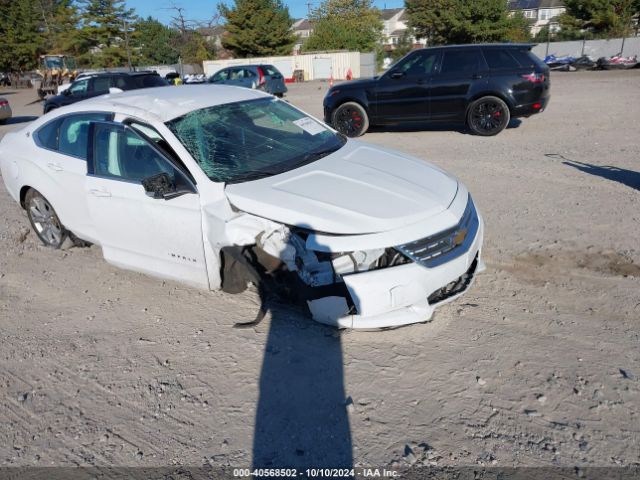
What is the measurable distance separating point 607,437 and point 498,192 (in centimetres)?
422

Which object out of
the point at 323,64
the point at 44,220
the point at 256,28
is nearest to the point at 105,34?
the point at 256,28

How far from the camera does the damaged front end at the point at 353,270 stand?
3.02m

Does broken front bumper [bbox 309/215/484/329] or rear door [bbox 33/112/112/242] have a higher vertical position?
rear door [bbox 33/112/112/242]

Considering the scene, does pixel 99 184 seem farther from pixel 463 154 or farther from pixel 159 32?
pixel 159 32

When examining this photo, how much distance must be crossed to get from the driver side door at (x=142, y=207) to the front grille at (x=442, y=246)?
59.2 inches

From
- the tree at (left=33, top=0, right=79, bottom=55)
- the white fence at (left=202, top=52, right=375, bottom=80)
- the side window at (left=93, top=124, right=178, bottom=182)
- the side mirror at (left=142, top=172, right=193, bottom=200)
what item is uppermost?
the tree at (left=33, top=0, right=79, bottom=55)

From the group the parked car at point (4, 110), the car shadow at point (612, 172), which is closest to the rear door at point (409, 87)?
the car shadow at point (612, 172)

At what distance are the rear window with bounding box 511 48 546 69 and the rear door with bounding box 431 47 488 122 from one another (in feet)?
2.17

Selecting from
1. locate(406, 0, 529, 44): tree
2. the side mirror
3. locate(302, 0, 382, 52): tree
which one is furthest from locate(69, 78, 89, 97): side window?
locate(302, 0, 382, 52): tree

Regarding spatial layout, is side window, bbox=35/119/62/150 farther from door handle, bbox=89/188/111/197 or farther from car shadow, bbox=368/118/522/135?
car shadow, bbox=368/118/522/135

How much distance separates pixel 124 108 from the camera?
3.97 metres

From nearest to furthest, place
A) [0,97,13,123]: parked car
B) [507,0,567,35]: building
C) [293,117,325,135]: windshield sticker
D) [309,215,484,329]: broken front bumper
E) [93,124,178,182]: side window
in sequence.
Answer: [309,215,484,329]: broken front bumper < [93,124,178,182]: side window < [293,117,325,135]: windshield sticker < [0,97,13,123]: parked car < [507,0,567,35]: building

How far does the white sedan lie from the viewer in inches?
121

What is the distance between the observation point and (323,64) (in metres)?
43.4
